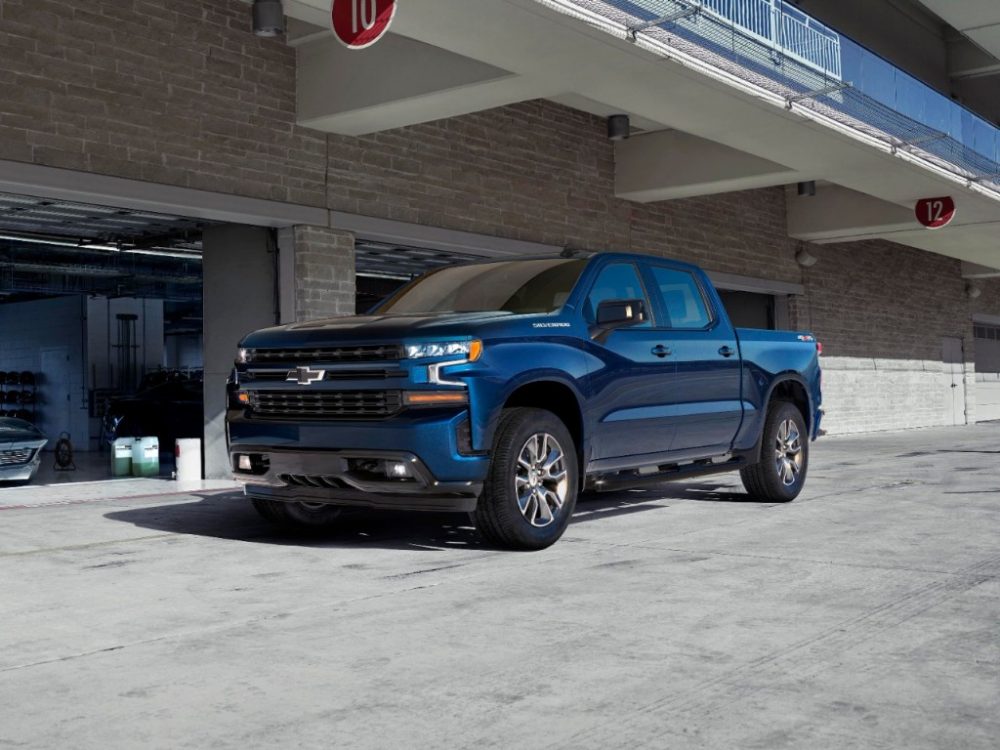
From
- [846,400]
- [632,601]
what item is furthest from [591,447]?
[846,400]

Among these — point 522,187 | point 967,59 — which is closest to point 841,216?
point 967,59

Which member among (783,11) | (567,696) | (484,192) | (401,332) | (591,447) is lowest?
(567,696)

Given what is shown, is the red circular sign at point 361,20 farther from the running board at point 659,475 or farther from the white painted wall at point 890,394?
the white painted wall at point 890,394

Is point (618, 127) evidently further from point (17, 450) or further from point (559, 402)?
point (559, 402)

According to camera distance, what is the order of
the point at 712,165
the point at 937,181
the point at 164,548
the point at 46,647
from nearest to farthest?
the point at 46,647 < the point at 164,548 < the point at 712,165 < the point at 937,181

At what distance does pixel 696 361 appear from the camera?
31.1 ft

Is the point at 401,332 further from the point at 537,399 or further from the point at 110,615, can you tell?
the point at 110,615

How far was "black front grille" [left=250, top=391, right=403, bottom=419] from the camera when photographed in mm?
7539

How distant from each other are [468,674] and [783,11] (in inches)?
526

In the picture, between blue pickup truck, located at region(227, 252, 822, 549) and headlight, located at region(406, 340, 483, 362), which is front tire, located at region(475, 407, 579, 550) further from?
headlight, located at region(406, 340, 483, 362)

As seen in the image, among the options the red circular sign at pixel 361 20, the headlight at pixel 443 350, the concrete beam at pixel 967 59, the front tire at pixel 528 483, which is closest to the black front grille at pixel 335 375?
the headlight at pixel 443 350

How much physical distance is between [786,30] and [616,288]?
27.8ft

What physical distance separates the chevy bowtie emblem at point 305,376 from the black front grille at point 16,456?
679cm

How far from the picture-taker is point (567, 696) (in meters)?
4.34
